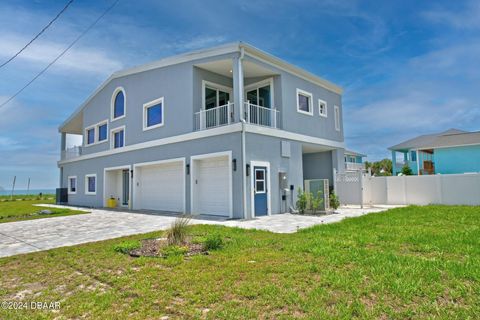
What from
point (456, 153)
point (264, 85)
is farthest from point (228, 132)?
point (456, 153)

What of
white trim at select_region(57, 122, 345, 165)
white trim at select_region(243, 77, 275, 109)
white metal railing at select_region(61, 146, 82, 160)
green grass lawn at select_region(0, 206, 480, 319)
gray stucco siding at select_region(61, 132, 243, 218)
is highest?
white trim at select_region(243, 77, 275, 109)

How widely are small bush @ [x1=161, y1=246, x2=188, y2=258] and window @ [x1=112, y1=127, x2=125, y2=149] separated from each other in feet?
44.5

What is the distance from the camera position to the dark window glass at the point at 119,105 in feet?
60.7

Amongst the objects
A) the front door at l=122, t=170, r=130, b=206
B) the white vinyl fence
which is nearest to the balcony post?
the white vinyl fence

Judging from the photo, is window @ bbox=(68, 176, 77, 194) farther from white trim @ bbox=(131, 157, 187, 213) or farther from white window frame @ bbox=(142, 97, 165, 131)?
white window frame @ bbox=(142, 97, 165, 131)

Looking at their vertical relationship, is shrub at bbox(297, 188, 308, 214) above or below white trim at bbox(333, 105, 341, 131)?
below

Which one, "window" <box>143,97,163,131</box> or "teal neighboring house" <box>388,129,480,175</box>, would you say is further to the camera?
"teal neighboring house" <box>388,129,480,175</box>

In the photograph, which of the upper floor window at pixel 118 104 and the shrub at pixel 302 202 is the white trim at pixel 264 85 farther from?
the upper floor window at pixel 118 104

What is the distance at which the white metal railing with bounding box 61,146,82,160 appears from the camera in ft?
77.7

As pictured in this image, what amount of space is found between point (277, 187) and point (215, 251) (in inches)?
288

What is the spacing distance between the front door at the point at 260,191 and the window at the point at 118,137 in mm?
9870

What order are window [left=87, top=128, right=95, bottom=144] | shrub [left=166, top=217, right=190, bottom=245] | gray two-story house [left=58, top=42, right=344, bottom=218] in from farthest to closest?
window [left=87, top=128, right=95, bottom=144], gray two-story house [left=58, top=42, right=344, bottom=218], shrub [left=166, top=217, right=190, bottom=245]

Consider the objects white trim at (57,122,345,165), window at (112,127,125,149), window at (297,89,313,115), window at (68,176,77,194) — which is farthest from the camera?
window at (68,176,77,194)

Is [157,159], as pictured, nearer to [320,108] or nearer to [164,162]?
[164,162]
